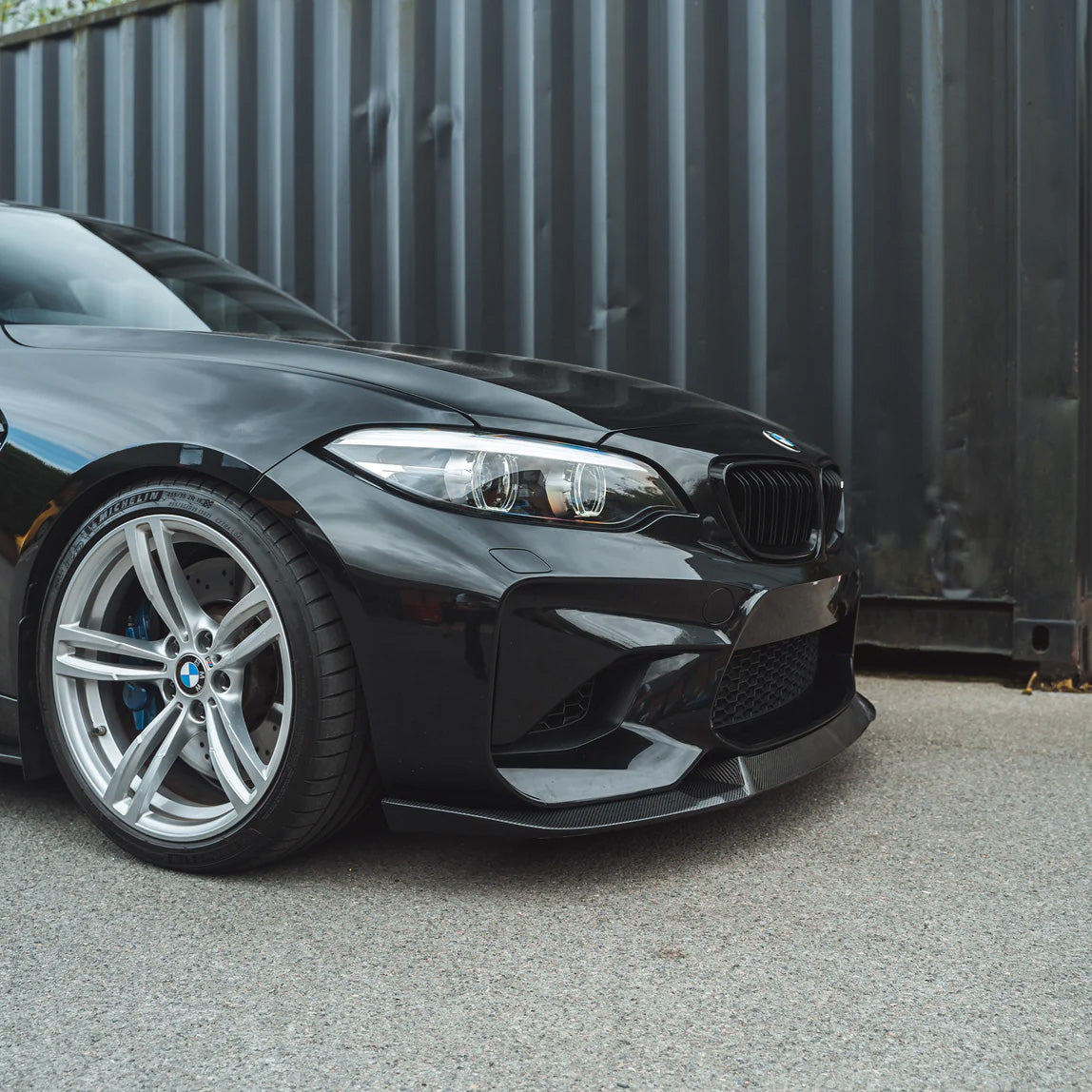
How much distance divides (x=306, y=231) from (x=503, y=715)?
353 centimetres

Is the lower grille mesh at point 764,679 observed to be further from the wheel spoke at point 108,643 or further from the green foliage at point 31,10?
the green foliage at point 31,10

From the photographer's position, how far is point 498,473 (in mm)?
2068

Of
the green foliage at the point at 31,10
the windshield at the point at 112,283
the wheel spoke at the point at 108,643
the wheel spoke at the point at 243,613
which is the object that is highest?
the green foliage at the point at 31,10

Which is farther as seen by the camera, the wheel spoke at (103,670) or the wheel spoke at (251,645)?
the wheel spoke at (103,670)

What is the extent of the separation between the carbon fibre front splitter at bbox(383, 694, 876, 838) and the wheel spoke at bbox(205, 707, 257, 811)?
0.27m

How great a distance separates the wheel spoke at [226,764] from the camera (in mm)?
2145

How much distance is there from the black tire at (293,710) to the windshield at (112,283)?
29.6 inches

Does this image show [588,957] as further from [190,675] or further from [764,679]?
[190,675]

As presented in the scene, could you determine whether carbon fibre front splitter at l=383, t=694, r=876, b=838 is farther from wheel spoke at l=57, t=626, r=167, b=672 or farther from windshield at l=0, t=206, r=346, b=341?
Result: windshield at l=0, t=206, r=346, b=341

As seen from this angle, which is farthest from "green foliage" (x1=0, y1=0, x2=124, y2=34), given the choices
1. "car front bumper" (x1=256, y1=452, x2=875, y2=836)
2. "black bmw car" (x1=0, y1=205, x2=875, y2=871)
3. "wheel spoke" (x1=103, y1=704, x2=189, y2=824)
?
"car front bumper" (x1=256, y1=452, x2=875, y2=836)

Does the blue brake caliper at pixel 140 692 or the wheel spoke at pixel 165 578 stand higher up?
the wheel spoke at pixel 165 578

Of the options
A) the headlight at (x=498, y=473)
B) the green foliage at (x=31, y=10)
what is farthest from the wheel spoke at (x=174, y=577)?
the green foliage at (x=31, y=10)

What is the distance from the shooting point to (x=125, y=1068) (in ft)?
5.00

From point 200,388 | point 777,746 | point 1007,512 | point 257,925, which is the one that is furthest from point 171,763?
point 1007,512
